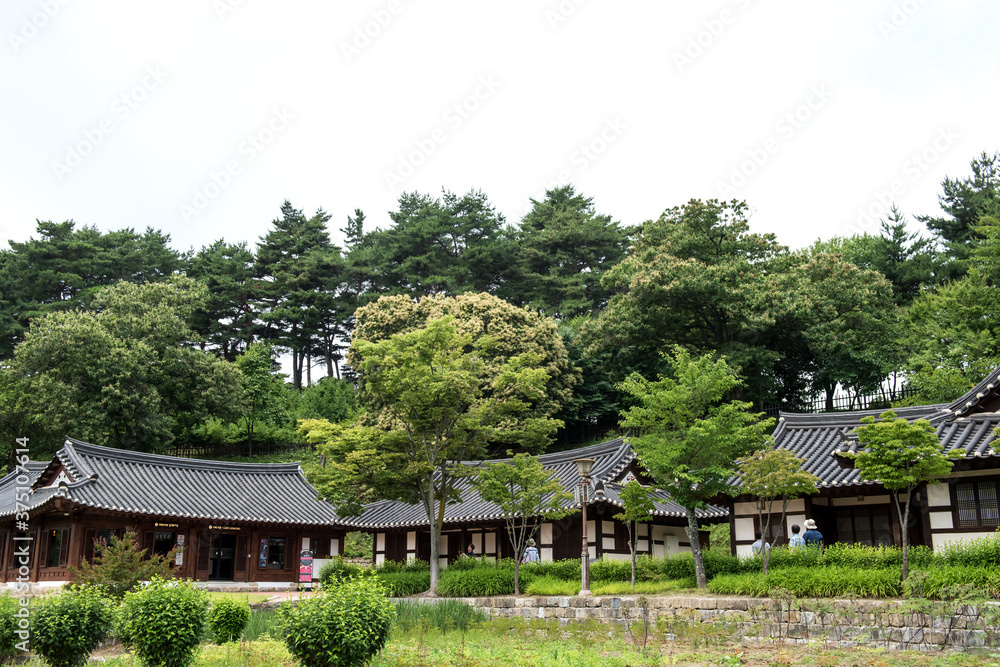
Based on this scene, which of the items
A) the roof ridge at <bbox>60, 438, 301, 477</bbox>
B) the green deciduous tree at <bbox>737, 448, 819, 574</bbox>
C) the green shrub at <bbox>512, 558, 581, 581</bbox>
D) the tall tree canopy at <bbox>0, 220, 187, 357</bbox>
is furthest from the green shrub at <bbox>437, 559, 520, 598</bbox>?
the tall tree canopy at <bbox>0, 220, 187, 357</bbox>

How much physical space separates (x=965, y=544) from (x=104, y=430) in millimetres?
40966

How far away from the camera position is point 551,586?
75.0 feet

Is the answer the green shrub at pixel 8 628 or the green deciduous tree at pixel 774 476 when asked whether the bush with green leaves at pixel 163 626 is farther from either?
the green deciduous tree at pixel 774 476

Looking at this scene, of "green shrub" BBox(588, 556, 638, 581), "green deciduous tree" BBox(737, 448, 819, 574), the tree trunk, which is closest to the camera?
"green deciduous tree" BBox(737, 448, 819, 574)

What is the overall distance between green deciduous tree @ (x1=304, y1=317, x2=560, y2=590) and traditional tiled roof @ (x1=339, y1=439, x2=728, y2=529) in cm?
158

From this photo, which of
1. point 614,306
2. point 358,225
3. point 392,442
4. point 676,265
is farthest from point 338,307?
point 392,442

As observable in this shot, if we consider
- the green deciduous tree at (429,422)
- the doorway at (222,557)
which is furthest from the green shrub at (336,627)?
the doorway at (222,557)

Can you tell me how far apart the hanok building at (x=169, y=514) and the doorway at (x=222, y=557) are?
4 cm

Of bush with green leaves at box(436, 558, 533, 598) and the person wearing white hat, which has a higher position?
the person wearing white hat

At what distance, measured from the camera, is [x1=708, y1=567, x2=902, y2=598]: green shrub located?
16859mm

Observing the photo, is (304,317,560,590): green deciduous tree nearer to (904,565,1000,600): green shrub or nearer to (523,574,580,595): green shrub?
(523,574,580,595): green shrub

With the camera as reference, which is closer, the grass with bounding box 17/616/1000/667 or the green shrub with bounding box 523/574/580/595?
the grass with bounding box 17/616/1000/667

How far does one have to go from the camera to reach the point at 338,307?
5953 centimetres

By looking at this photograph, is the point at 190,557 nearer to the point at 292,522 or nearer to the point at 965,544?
the point at 292,522
